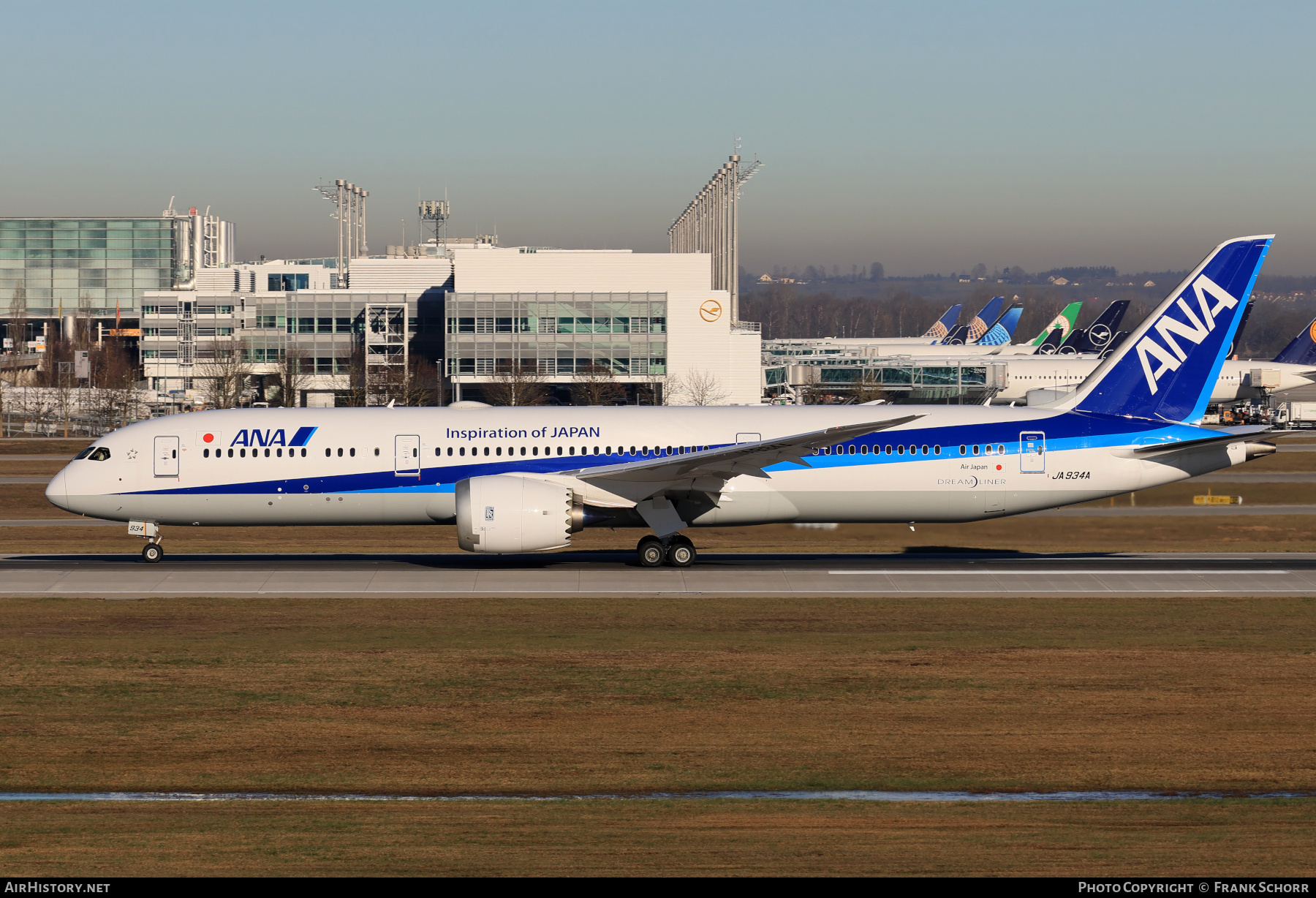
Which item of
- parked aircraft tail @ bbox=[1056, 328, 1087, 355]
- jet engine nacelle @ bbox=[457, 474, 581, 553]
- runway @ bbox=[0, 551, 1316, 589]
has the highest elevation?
parked aircraft tail @ bbox=[1056, 328, 1087, 355]

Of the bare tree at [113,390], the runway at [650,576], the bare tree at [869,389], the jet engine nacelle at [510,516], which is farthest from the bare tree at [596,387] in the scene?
the jet engine nacelle at [510,516]

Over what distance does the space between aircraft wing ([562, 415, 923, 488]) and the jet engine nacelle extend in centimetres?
153

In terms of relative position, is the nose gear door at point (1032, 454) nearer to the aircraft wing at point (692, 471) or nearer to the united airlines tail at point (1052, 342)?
the aircraft wing at point (692, 471)

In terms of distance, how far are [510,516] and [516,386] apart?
77710 mm

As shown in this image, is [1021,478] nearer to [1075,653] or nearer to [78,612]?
[1075,653]

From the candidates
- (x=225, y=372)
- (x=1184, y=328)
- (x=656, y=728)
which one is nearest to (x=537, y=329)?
(x=225, y=372)

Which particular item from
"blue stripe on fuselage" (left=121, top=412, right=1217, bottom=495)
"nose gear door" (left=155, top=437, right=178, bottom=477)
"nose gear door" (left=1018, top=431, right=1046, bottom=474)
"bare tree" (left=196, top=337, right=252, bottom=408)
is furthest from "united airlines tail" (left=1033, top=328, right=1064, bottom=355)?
"nose gear door" (left=155, top=437, right=178, bottom=477)

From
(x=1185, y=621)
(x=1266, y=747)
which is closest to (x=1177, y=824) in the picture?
(x=1266, y=747)

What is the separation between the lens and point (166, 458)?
120ft

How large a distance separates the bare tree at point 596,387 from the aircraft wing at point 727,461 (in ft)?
281

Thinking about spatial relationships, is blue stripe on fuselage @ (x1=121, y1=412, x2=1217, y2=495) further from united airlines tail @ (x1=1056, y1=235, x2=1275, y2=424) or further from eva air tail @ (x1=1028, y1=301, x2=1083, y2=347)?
eva air tail @ (x1=1028, y1=301, x2=1083, y2=347)

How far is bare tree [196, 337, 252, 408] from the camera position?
101m

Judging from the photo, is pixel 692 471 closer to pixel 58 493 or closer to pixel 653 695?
pixel 653 695

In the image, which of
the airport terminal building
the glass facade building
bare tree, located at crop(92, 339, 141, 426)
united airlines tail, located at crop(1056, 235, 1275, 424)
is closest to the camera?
united airlines tail, located at crop(1056, 235, 1275, 424)
